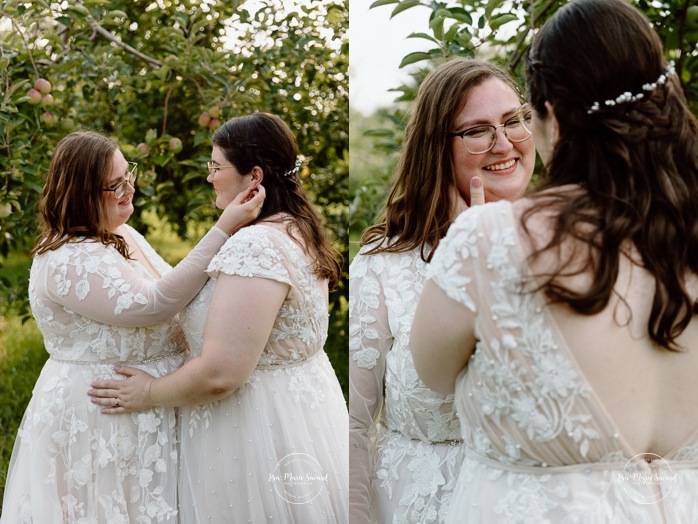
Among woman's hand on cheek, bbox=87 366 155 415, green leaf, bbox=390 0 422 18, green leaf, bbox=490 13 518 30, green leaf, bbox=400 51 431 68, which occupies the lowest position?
woman's hand on cheek, bbox=87 366 155 415

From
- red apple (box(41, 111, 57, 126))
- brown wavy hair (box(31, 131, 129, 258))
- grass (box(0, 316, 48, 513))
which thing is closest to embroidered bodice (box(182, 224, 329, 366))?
brown wavy hair (box(31, 131, 129, 258))

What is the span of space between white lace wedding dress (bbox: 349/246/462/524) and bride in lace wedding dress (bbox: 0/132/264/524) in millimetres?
474

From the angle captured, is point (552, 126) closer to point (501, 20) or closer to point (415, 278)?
point (415, 278)

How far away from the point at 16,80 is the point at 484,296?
2257 mm

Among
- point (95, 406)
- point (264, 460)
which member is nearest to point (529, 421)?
point (264, 460)

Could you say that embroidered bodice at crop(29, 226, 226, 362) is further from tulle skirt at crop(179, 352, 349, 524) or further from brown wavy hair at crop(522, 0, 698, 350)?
brown wavy hair at crop(522, 0, 698, 350)

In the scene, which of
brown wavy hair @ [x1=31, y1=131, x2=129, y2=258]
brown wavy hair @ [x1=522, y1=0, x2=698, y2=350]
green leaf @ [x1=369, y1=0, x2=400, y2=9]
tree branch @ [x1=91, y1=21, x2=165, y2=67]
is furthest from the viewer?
tree branch @ [x1=91, y1=21, x2=165, y2=67]

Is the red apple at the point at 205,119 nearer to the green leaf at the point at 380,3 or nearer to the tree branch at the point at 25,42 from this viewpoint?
the tree branch at the point at 25,42

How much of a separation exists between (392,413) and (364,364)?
0.12 meters

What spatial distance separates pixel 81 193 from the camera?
6.92ft

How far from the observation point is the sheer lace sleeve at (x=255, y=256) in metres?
1.79

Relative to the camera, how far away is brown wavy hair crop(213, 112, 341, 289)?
6.40 feet

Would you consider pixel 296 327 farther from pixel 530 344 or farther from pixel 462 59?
pixel 530 344

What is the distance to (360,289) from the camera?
5.31 feet
